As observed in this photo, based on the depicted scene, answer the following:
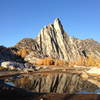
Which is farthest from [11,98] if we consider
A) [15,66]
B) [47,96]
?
[15,66]

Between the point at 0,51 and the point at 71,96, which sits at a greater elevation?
the point at 0,51

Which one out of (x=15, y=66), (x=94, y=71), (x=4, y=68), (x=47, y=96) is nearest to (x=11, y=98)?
(x=47, y=96)

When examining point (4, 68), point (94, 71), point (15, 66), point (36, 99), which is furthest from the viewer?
point (15, 66)

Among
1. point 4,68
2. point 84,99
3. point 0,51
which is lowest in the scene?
point 84,99

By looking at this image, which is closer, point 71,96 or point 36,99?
point 36,99

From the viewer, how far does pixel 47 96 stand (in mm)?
38594

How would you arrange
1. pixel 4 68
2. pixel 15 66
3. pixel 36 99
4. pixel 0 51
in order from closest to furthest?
pixel 36 99, pixel 4 68, pixel 15 66, pixel 0 51

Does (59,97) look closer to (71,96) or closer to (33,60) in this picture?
(71,96)

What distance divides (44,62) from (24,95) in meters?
161

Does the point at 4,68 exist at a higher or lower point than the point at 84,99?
higher

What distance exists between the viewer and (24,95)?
3847 centimetres

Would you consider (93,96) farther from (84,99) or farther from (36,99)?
(36,99)

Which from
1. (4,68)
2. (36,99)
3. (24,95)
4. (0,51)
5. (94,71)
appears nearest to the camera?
(36,99)

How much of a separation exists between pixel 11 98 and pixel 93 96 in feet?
54.8
